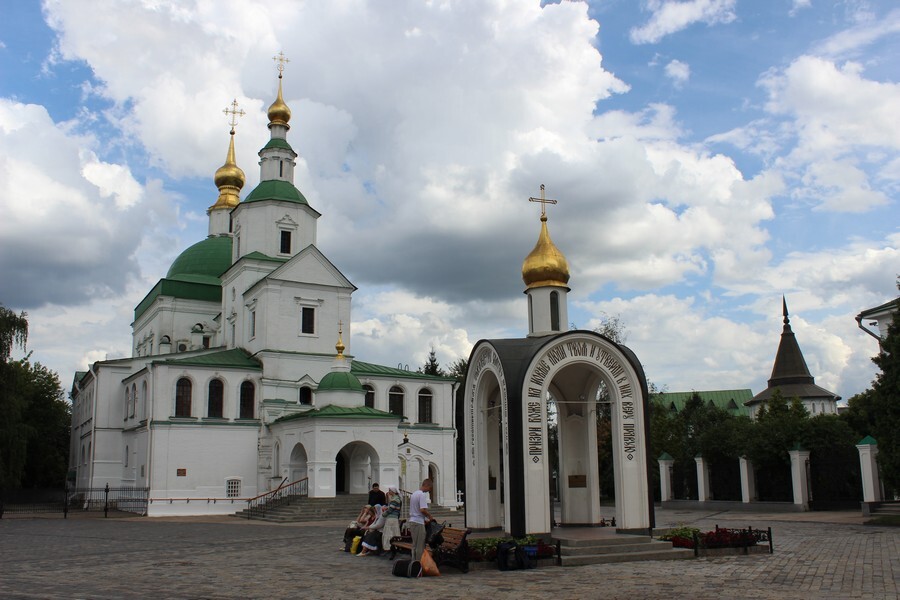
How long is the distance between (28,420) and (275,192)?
1030 inches

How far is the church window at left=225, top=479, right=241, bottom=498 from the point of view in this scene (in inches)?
1355

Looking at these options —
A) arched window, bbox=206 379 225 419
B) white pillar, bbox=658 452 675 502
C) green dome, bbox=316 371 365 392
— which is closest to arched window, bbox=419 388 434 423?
green dome, bbox=316 371 365 392

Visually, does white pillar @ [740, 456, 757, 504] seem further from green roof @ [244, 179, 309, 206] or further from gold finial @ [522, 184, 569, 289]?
green roof @ [244, 179, 309, 206]

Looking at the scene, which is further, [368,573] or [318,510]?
[318,510]

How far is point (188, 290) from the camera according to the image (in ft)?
151

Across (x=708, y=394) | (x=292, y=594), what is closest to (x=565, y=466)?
(x=292, y=594)

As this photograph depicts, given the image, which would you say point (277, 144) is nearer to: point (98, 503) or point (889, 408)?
point (98, 503)

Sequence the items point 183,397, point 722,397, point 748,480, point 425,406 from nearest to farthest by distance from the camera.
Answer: point 748,480 → point 183,397 → point 425,406 → point 722,397

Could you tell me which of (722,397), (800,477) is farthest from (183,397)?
(722,397)

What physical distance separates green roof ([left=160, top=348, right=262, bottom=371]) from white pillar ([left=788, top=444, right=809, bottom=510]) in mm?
22630

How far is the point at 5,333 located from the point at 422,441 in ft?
60.8

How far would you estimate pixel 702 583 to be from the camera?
11500 millimetres

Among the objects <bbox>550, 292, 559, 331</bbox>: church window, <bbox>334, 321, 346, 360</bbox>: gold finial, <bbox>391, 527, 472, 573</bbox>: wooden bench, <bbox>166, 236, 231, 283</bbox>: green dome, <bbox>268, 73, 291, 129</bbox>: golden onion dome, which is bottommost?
<bbox>391, 527, 472, 573</bbox>: wooden bench

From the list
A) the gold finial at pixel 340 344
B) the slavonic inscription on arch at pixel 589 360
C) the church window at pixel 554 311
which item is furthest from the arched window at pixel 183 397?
the slavonic inscription on arch at pixel 589 360
